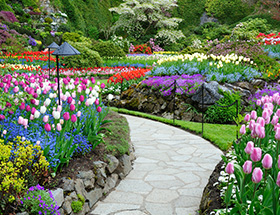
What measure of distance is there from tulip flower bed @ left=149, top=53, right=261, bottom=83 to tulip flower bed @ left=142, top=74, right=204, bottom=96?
36 centimetres

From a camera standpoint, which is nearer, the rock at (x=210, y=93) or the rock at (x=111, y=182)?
the rock at (x=111, y=182)

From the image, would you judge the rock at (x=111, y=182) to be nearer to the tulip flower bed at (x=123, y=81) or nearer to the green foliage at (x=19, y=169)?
the green foliage at (x=19, y=169)

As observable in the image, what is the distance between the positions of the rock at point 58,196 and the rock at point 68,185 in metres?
0.12

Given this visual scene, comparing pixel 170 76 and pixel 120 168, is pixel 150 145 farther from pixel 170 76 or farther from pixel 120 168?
pixel 170 76

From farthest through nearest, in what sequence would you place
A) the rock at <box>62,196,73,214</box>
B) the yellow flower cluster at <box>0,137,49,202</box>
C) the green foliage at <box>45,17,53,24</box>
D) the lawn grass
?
the green foliage at <box>45,17,53,24</box>, the lawn grass, the rock at <box>62,196,73,214</box>, the yellow flower cluster at <box>0,137,49,202</box>

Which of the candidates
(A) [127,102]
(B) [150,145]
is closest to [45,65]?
(A) [127,102]

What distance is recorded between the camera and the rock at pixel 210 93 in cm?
789

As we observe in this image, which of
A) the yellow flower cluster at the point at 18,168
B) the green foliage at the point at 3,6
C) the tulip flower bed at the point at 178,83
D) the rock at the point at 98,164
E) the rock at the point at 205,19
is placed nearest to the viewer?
the yellow flower cluster at the point at 18,168

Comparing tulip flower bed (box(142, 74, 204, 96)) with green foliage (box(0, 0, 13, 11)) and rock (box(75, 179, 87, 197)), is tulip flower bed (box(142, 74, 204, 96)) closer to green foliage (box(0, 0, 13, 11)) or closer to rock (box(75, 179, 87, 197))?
rock (box(75, 179, 87, 197))

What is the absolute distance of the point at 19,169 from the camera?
277cm

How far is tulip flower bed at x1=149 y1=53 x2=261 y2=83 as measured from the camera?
8539 mm

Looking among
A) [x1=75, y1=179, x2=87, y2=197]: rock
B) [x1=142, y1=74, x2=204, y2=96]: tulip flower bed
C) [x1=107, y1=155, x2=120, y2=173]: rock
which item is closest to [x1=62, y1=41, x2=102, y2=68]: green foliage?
[x1=142, y1=74, x2=204, y2=96]: tulip flower bed

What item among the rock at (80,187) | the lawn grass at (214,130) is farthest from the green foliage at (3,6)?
the rock at (80,187)

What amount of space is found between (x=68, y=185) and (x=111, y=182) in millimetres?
898
